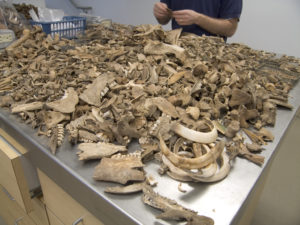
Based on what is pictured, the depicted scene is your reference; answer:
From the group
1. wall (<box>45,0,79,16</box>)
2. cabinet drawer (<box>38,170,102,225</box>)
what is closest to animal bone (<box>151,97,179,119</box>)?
cabinet drawer (<box>38,170,102,225</box>)

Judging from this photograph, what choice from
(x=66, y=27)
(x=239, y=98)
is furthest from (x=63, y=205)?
(x=66, y=27)

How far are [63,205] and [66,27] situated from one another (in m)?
1.07

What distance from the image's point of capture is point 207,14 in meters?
1.62

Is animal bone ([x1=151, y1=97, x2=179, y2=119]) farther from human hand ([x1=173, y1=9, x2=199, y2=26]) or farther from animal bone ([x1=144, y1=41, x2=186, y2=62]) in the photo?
human hand ([x1=173, y1=9, x2=199, y2=26])

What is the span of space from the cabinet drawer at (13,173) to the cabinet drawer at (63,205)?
0.06 meters

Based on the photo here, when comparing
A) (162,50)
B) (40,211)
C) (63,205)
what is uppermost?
(162,50)

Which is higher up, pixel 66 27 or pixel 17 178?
pixel 66 27

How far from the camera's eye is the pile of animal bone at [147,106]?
Answer: 1.44ft

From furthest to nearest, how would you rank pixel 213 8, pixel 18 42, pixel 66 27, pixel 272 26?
pixel 272 26 → pixel 213 8 → pixel 66 27 → pixel 18 42

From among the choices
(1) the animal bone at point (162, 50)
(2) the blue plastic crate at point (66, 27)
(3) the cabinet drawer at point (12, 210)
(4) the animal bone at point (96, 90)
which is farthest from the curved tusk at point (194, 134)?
(2) the blue plastic crate at point (66, 27)

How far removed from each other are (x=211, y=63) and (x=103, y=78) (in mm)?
404

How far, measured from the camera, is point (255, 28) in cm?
210

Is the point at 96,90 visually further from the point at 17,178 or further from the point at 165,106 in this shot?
the point at 17,178

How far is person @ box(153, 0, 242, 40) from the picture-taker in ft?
4.76
